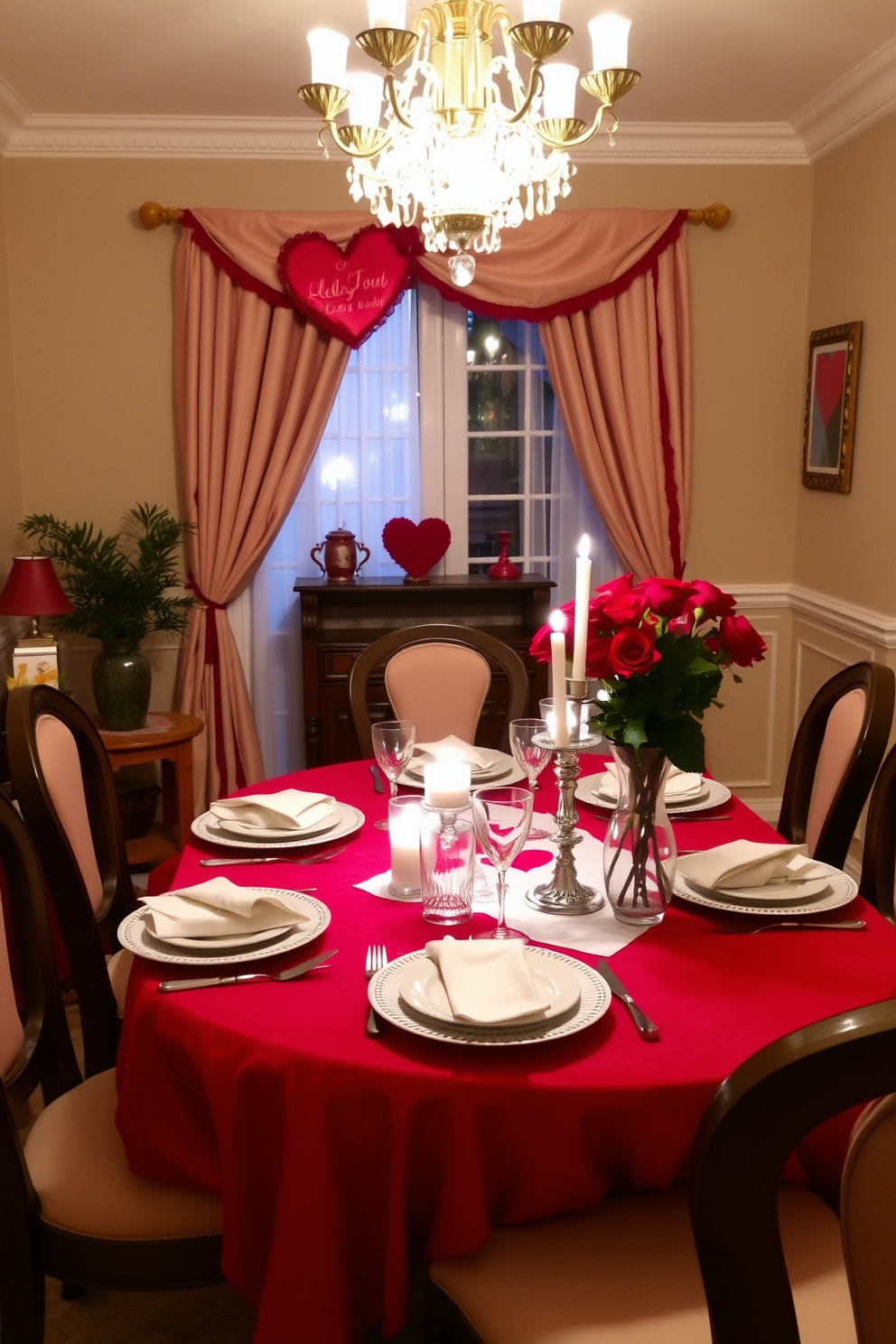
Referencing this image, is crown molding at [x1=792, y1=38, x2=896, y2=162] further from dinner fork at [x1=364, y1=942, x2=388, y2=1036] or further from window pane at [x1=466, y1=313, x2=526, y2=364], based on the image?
dinner fork at [x1=364, y1=942, x2=388, y2=1036]

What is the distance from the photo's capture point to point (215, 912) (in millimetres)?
1678

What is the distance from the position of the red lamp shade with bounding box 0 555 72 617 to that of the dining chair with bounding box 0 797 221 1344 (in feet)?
6.58

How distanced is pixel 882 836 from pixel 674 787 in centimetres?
41

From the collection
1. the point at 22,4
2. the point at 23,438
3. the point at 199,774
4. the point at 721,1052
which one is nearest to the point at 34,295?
the point at 23,438

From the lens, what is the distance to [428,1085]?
4.28 feet

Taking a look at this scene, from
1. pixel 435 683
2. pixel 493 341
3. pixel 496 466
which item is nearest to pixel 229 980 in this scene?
pixel 435 683

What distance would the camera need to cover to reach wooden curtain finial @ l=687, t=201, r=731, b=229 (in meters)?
4.20

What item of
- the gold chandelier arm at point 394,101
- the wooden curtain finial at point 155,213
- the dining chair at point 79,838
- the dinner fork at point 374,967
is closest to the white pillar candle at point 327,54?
the gold chandelier arm at point 394,101

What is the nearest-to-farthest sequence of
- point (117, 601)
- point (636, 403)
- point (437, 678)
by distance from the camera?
1. point (437, 678)
2. point (117, 601)
3. point (636, 403)

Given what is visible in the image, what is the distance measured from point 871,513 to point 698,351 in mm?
987

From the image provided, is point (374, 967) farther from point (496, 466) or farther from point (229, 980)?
point (496, 466)

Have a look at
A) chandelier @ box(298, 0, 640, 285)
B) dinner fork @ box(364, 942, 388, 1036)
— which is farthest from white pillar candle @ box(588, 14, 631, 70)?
dinner fork @ box(364, 942, 388, 1036)

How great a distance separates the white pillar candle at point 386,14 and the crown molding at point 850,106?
194cm

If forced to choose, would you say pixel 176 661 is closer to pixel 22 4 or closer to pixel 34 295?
pixel 34 295
